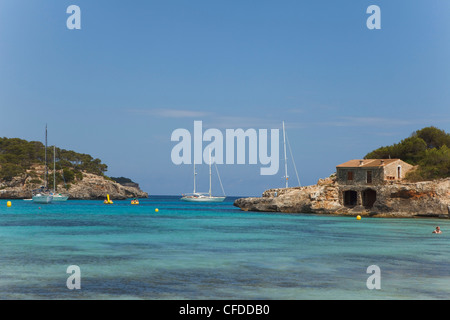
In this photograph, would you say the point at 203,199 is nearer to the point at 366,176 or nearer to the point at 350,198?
the point at 350,198

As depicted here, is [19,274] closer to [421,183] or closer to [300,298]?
[300,298]

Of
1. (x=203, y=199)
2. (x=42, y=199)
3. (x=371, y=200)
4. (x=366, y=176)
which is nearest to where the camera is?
(x=366, y=176)

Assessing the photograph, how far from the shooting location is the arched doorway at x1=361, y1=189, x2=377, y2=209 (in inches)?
2640

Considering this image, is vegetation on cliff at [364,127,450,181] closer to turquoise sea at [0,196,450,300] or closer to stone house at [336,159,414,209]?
stone house at [336,159,414,209]

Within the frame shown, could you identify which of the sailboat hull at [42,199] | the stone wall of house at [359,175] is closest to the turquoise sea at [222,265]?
the stone wall of house at [359,175]

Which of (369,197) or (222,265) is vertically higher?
(369,197)

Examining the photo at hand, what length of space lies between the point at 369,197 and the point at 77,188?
335ft

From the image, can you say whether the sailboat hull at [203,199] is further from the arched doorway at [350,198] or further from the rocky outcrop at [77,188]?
the arched doorway at [350,198]

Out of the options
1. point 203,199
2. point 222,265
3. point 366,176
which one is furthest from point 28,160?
point 222,265

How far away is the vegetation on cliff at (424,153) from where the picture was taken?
213ft

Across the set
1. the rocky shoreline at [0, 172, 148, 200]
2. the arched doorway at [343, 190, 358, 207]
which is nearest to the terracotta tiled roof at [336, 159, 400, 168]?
the arched doorway at [343, 190, 358, 207]

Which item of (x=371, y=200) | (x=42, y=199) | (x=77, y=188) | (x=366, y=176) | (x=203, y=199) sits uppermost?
(x=366, y=176)

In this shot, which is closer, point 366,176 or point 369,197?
point 366,176

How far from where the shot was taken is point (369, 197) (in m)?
67.5
